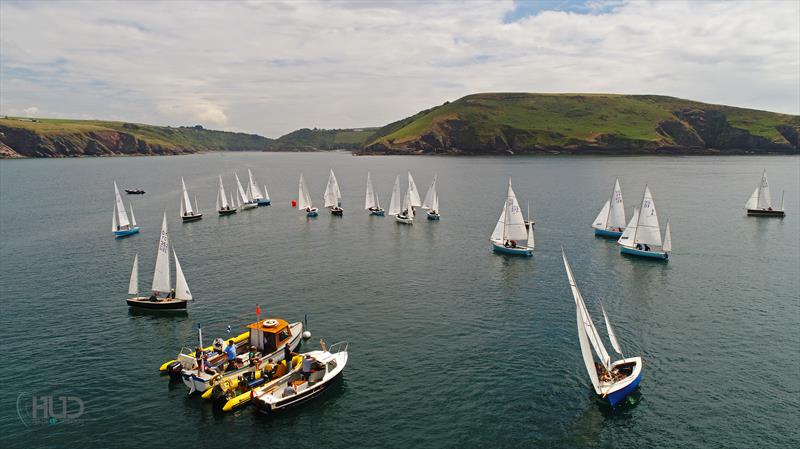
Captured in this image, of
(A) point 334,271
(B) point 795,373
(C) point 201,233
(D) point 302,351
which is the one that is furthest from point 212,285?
(B) point 795,373

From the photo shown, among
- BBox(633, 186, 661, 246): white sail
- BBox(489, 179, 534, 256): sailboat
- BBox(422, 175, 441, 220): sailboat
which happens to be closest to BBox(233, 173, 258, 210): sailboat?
BBox(422, 175, 441, 220): sailboat

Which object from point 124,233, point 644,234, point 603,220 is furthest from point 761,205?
point 124,233

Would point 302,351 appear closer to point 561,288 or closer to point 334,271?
point 334,271

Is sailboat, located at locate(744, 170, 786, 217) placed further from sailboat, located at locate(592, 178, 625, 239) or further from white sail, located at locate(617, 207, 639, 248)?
white sail, located at locate(617, 207, 639, 248)

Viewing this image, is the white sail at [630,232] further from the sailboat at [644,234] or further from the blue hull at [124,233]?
the blue hull at [124,233]

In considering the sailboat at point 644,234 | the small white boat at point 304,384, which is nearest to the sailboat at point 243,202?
the sailboat at point 644,234

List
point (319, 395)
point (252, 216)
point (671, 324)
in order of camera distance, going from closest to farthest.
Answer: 1. point (319, 395)
2. point (671, 324)
3. point (252, 216)

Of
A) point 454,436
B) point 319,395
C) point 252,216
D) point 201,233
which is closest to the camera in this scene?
point 454,436

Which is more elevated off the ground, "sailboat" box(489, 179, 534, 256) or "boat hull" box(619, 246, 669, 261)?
"sailboat" box(489, 179, 534, 256)
